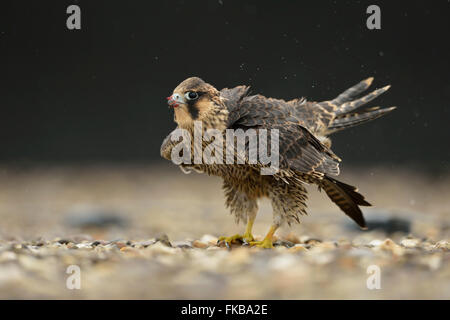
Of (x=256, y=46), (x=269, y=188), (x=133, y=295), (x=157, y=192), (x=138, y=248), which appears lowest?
(x=133, y=295)

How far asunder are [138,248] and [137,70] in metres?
7.10

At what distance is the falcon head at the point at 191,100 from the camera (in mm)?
3373

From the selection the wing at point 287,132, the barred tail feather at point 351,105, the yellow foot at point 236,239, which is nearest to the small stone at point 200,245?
the yellow foot at point 236,239

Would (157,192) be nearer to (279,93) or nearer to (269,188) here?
(279,93)

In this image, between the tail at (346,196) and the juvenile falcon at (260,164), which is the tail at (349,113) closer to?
the juvenile falcon at (260,164)

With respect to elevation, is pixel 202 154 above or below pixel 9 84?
below

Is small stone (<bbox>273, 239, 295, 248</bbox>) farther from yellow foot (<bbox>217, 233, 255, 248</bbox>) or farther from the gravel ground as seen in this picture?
yellow foot (<bbox>217, 233, 255, 248</bbox>)

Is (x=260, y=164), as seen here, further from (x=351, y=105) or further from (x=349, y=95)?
(x=349, y=95)

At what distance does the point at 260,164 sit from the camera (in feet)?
11.1

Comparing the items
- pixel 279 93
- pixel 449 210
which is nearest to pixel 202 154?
pixel 279 93

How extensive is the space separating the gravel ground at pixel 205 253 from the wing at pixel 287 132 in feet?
1.66

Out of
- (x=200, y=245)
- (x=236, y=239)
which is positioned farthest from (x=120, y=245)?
(x=236, y=239)

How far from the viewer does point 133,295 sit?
6.94ft

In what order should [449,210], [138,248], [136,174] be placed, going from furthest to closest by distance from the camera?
1. [136,174]
2. [449,210]
3. [138,248]
